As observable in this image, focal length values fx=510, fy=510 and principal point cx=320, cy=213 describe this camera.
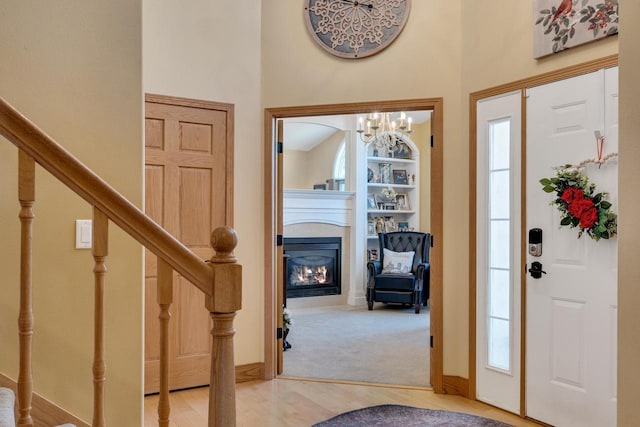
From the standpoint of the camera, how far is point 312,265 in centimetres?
745

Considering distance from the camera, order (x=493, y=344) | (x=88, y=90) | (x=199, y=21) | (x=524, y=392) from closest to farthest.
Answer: (x=88, y=90)
(x=524, y=392)
(x=493, y=344)
(x=199, y=21)

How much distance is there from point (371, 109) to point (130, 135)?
6.91ft

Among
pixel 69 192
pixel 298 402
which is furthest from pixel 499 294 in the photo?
pixel 69 192

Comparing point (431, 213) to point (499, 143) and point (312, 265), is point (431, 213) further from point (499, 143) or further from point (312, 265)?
point (312, 265)

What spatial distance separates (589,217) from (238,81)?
2583 millimetres

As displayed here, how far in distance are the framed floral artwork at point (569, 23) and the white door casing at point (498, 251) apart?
1.13ft

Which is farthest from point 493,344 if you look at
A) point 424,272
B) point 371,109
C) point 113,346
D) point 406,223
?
point 406,223

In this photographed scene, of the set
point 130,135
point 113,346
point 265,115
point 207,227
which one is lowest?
point 113,346

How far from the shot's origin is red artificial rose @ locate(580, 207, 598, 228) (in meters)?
2.74

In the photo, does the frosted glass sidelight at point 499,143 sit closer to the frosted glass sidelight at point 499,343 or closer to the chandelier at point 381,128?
the frosted glass sidelight at point 499,343

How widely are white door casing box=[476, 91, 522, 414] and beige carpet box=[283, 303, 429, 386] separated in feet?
2.23

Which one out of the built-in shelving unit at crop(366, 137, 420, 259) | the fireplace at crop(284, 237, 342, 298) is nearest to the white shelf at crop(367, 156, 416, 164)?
the built-in shelving unit at crop(366, 137, 420, 259)

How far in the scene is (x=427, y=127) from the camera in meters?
8.50

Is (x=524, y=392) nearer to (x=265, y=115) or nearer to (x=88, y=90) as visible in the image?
(x=265, y=115)
